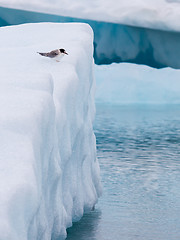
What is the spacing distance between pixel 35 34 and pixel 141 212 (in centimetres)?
270

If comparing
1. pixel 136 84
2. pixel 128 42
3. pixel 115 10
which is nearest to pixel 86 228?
pixel 115 10

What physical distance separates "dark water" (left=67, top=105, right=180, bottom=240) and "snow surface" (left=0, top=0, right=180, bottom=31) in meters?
4.30

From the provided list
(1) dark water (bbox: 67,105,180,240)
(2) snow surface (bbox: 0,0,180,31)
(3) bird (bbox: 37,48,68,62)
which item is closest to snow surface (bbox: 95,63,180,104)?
(2) snow surface (bbox: 0,0,180,31)

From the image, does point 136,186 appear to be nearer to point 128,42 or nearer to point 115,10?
point 115,10

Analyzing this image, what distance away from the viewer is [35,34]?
26.8ft

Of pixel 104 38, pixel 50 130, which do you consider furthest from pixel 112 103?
pixel 50 130

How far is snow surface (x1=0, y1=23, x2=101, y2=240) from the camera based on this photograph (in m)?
3.52

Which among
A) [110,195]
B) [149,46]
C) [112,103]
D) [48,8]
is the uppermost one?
[110,195]

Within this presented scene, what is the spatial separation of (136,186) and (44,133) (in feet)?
15.7

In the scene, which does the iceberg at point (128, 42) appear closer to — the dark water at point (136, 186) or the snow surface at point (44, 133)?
the dark water at point (136, 186)

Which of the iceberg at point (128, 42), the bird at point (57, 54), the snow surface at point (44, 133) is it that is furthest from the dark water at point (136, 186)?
the iceberg at point (128, 42)

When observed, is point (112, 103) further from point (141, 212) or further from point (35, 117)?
point (35, 117)

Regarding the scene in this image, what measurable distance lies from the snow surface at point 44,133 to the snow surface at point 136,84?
18948 mm

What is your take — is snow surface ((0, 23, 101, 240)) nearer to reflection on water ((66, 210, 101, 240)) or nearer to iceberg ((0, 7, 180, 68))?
reflection on water ((66, 210, 101, 240))
